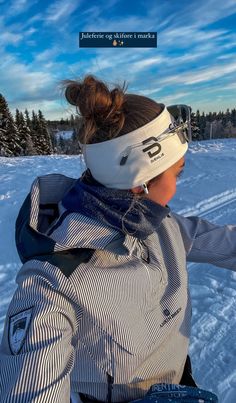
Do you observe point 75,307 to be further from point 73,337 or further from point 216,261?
point 216,261

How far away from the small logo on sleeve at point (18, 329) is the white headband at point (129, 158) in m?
0.52

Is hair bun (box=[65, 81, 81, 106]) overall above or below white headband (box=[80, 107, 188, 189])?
above

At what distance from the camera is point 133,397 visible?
1364 mm

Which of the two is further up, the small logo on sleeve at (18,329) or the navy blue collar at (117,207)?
the navy blue collar at (117,207)

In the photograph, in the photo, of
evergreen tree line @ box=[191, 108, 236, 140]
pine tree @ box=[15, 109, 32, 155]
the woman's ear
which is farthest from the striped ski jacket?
evergreen tree line @ box=[191, 108, 236, 140]

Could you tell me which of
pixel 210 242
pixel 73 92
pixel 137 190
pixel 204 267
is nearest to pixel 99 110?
pixel 73 92

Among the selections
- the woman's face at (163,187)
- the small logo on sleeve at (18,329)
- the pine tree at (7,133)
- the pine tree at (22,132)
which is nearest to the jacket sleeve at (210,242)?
the woman's face at (163,187)

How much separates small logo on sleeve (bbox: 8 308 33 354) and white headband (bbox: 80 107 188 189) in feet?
1.71

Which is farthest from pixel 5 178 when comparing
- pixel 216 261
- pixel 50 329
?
pixel 50 329

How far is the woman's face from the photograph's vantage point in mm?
1419

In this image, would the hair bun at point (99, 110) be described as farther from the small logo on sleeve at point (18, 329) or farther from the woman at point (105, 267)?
the small logo on sleeve at point (18, 329)

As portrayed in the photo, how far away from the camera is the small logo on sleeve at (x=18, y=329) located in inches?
40.0

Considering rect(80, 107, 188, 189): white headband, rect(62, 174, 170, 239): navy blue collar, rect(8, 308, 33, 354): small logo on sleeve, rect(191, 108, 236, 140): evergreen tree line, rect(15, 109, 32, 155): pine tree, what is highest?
rect(80, 107, 188, 189): white headband

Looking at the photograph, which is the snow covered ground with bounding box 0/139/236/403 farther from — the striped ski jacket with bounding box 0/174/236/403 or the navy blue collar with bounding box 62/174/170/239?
the striped ski jacket with bounding box 0/174/236/403
